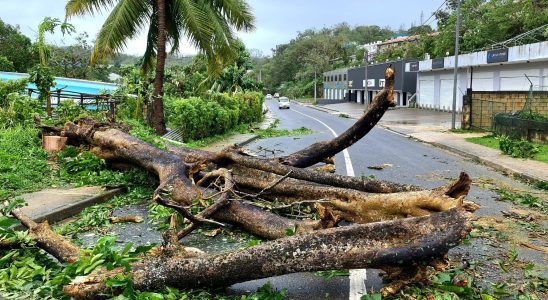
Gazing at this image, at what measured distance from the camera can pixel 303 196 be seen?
707 centimetres

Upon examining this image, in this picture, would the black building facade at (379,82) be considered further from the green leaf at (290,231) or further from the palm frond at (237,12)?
the green leaf at (290,231)

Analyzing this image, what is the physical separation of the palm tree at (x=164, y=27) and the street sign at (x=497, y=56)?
21186 mm

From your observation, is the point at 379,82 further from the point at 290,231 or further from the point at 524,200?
the point at 290,231

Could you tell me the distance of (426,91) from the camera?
52.4 m

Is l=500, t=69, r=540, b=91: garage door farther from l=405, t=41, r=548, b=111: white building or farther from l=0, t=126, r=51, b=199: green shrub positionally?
l=0, t=126, r=51, b=199: green shrub

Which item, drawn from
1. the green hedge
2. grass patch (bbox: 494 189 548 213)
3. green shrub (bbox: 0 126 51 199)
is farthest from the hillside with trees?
green shrub (bbox: 0 126 51 199)

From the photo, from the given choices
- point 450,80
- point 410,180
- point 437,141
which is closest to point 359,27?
point 450,80

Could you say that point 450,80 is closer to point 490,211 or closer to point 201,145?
point 201,145

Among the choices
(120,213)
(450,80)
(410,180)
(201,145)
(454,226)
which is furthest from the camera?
(450,80)

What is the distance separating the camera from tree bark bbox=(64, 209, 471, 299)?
4344 millimetres

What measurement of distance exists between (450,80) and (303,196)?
42234 mm

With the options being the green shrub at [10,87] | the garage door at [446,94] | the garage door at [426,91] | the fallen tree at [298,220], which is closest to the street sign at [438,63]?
the garage door at [446,94]

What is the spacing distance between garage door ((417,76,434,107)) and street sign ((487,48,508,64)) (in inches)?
569

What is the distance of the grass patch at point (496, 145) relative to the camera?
15.4 metres
